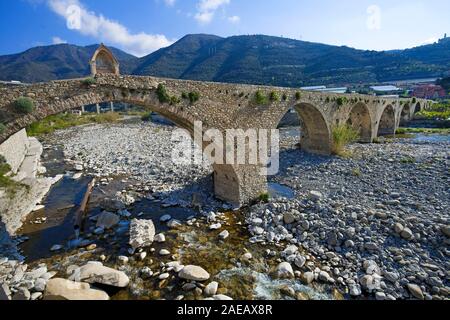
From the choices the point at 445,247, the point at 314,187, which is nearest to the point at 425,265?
the point at 445,247

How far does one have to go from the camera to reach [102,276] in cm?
628

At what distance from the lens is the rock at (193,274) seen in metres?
6.45

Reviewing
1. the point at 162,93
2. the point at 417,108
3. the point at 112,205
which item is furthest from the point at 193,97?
the point at 417,108

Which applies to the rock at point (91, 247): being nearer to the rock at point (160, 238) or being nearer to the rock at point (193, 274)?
the rock at point (160, 238)

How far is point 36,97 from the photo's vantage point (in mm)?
6699

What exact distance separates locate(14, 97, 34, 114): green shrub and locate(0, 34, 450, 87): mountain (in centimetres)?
7593

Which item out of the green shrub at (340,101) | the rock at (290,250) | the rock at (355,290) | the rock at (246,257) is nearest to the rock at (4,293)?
the rock at (246,257)

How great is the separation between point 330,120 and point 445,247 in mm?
11803

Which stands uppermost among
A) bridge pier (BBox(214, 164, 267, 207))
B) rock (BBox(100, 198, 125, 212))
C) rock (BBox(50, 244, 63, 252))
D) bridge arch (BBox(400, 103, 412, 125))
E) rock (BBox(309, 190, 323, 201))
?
bridge arch (BBox(400, 103, 412, 125))

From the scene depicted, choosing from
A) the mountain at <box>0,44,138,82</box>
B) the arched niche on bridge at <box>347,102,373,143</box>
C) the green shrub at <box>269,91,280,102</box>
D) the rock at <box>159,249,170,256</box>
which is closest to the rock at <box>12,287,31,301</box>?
the rock at <box>159,249,170,256</box>

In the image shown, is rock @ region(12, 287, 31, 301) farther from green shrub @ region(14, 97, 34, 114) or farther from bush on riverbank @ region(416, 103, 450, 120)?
bush on riverbank @ region(416, 103, 450, 120)

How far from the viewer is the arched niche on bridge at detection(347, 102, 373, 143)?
23677mm

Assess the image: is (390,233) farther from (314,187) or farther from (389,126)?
(389,126)
